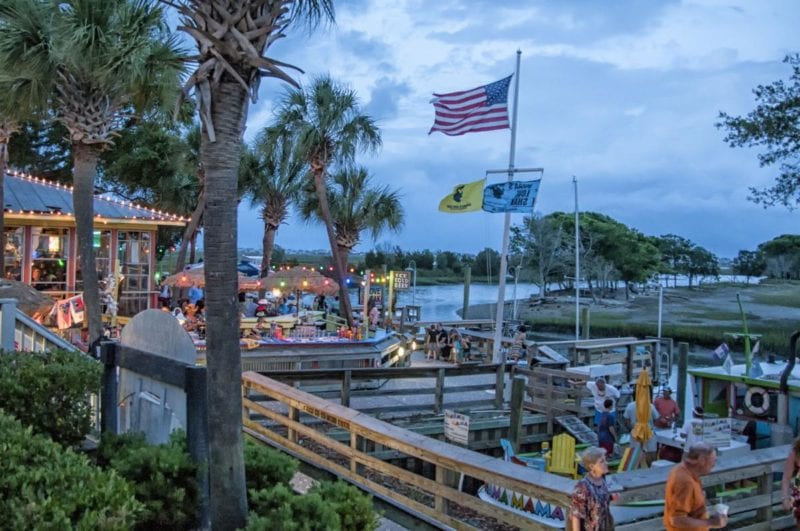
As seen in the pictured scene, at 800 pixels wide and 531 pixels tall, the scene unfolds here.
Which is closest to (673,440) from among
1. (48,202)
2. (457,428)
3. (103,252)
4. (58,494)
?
(457,428)

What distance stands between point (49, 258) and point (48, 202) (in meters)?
1.68

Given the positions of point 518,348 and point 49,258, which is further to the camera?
point 518,348

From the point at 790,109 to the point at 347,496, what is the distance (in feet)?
117

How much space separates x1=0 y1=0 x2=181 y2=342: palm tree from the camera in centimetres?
1131

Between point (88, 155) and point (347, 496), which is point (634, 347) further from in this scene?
point (347, 496)

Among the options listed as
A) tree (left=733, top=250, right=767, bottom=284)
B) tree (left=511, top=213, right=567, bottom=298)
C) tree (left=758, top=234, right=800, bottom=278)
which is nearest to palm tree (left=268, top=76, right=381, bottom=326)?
tree (left=511, top=213, right=567, bottom=298)

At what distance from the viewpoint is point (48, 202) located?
1923 centimetres


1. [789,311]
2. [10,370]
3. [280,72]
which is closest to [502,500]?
[10,370]

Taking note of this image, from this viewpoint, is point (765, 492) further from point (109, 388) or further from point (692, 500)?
point (109, 388)

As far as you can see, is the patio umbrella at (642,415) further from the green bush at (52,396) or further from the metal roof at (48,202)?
the metal roof at (48,202)

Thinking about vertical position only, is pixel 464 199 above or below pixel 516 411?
above

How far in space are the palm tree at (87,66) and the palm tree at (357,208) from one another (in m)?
16.9

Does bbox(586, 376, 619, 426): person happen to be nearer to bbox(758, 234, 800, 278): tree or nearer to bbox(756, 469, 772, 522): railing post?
bbox(756, 469, 772, 522): railing post

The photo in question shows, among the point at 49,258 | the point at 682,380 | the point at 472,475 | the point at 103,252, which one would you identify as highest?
the point at 103,252
